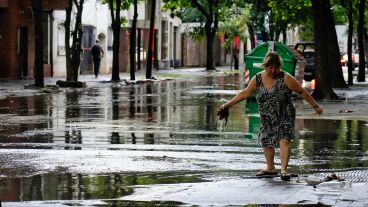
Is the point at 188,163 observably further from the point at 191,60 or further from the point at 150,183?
the point at 191,60

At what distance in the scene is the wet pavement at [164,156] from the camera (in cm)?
1049

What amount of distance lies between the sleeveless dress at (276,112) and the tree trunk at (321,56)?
17.4 m

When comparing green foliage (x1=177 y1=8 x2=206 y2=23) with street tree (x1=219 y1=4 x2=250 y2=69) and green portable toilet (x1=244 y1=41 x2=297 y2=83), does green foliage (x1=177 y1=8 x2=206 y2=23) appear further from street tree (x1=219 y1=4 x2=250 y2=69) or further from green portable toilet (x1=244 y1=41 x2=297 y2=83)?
green portable toilet (x1=244 y1=41 x2=297 y2=83)

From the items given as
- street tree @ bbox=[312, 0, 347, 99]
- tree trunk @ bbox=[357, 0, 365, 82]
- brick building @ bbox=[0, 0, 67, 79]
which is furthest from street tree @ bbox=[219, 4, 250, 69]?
street tree @ bbox=[312, 0, 347, 99]

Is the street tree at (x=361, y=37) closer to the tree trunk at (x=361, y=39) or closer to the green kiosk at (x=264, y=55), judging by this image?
the tree trunk at (x=361, y=39)

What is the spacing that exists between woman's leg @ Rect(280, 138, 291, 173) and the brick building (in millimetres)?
32179

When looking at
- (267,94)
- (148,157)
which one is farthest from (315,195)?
(148,157)

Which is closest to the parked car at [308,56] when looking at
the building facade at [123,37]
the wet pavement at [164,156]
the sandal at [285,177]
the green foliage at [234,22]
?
the building facade at [123,37]

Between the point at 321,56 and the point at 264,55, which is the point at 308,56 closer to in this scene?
the point at 264,55

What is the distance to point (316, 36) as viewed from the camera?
29750 mm

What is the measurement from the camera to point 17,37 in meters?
45.0

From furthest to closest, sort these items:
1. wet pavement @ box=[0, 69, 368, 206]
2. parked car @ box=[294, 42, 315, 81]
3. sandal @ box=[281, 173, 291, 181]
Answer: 1. parked car @ box=[294, 42, 315, 81]
2. sandal @ box=[281, 173, 291, 181]
3. wet pavement @ box=[0, 69, 368, 206]

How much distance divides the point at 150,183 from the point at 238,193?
1.44 m

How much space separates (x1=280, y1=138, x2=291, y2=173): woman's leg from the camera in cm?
1189
